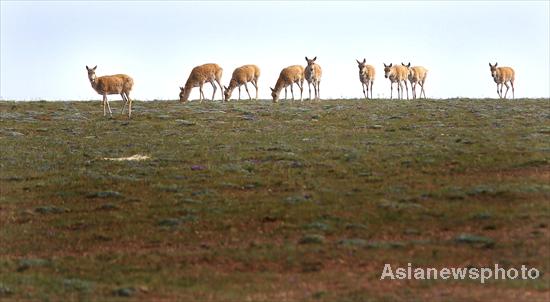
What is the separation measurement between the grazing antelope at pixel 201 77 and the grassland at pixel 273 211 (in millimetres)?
14212

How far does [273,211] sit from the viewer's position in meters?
24.3

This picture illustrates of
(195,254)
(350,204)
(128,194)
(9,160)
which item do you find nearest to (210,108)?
(9,160)

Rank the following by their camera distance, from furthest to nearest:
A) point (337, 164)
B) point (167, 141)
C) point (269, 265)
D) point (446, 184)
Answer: point (167, 141), point (337, 164), point (446, 184), point (269, 265)

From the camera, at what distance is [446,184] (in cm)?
2673

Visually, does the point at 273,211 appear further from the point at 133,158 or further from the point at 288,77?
the point at 288,77

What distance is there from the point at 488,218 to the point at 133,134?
70.8 ft

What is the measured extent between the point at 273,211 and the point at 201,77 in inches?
1277

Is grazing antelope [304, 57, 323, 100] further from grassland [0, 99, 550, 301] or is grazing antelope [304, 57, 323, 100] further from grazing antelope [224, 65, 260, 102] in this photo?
grassland [0, 99, 550, 301]

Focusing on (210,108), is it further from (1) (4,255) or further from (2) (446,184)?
(1) (4,255)

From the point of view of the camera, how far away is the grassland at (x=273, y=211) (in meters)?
18.6

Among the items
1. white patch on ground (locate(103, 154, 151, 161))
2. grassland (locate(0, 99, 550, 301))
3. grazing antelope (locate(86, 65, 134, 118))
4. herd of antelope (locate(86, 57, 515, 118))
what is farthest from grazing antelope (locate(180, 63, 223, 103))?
white patch on ground (locate(103, 154, 151, 161))

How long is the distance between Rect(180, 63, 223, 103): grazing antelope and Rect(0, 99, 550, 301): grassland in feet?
46.6

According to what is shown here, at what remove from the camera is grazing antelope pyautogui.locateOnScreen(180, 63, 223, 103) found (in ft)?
183

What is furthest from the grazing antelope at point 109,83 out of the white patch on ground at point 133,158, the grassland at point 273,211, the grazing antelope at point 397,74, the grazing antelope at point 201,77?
the grazing antelope at point 397,74
